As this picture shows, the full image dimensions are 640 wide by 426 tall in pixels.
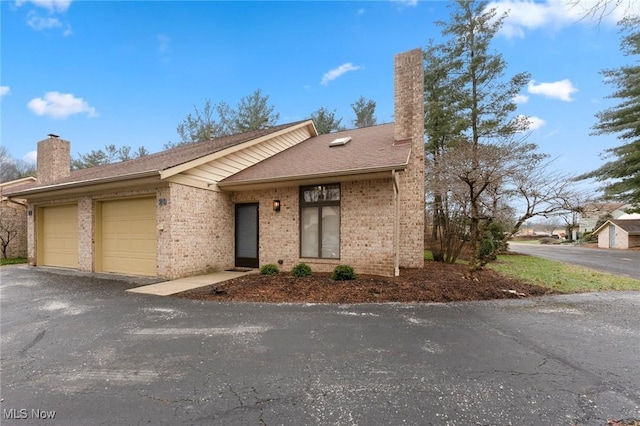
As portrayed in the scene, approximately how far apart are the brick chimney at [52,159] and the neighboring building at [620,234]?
128 ft

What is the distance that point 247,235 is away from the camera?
9.91m

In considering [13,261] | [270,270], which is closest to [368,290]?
[270,270]

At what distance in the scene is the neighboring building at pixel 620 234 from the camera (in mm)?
23969

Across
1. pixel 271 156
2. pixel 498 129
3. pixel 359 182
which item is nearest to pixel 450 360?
pixel 359 182

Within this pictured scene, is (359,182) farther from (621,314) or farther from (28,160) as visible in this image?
(28,160)

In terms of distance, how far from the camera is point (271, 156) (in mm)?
11688

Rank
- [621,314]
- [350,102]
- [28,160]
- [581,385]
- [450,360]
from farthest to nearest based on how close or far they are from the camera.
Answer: [28,160]
[350,102]
[621,314]
[450,360]
[581,385]

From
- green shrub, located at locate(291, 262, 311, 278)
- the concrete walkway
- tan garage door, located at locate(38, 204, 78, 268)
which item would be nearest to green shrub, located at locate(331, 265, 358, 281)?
green shrub, located at locate(291, 262, 311, 278)

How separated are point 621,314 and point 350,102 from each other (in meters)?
22.6

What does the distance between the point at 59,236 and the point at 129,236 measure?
4289mm

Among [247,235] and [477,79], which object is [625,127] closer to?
[477,79]

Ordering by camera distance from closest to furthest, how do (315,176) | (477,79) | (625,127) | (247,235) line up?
(315,176) → (247,235) → (477,79) → (625,127)

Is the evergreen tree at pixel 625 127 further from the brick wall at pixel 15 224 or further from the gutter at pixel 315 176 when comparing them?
the brick wall at pixel 15 224

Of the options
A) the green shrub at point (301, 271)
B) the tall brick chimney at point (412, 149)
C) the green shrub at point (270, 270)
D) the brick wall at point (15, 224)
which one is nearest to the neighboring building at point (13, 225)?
the brick wall at point (15, 224)
